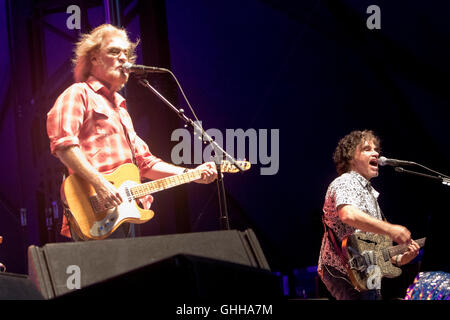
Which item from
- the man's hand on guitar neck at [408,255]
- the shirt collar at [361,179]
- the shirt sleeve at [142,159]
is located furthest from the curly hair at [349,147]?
the shirt sleeve at [142,159]

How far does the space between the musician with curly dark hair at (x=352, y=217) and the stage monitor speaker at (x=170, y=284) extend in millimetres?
2351

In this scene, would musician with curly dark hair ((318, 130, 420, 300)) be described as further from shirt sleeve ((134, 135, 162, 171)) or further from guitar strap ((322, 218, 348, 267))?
shirt sleeve ((134, 135, 162, 171))

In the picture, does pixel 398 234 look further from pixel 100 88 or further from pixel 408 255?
pixel 100 88

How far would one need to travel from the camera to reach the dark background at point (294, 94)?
4934 mm

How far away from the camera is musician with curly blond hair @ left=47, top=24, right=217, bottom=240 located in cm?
310

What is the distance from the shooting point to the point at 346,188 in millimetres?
3805

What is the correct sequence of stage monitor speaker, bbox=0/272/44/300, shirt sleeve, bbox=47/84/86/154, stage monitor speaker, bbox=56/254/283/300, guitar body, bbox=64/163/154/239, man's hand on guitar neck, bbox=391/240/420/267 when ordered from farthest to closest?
man's hand on guitar neck, bbox=391/240/420/267 → shirt sleeve, bbox=47/84/86/154 → guitar body, bbox=64/163/154/239 → stage monitor speaker, bbox=0/272/44/300 → stage monitor speaker, bbox=56/254/283/300

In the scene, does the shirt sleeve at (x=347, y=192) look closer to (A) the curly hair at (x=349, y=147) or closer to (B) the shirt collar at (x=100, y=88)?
(A) the curly hair at (x=349, y=147)

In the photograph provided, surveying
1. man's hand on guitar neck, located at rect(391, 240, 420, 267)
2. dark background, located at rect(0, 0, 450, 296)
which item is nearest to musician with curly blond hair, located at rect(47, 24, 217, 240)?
dark background, located at rect(0, 0, 450, 296)

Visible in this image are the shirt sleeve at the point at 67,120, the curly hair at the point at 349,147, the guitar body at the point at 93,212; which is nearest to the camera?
the guitar body at the point at 93,212

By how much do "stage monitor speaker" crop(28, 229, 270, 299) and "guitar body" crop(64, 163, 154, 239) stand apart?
1166mm

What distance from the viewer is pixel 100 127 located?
10.9 feet
